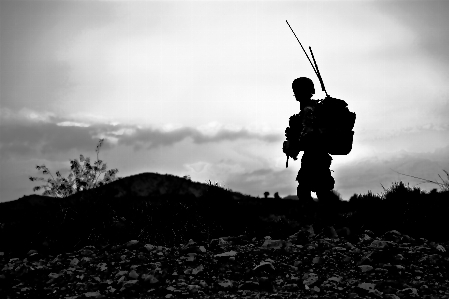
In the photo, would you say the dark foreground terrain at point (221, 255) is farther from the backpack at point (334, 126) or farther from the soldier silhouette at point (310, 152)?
the backpack at point (334, 126)

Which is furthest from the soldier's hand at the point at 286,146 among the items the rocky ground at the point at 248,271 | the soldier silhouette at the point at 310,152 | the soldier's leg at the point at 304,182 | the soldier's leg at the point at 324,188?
the rocky ground at the point at 248,271

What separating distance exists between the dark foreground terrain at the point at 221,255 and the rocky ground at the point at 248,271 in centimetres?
1

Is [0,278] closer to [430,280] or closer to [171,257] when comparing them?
[171,257]

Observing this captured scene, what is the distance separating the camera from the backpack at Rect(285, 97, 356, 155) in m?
6.94

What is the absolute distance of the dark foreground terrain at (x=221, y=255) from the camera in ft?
15.0

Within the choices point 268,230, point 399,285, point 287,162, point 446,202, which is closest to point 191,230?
point 268,230

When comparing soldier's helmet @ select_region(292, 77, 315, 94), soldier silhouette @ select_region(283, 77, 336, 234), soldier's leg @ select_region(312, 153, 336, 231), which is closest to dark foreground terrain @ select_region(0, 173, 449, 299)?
soldier's leg @ select_region(312, 153, 336, 231)

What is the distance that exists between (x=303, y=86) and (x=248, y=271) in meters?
3.57

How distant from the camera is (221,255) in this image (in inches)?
216

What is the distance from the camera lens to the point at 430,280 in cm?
462

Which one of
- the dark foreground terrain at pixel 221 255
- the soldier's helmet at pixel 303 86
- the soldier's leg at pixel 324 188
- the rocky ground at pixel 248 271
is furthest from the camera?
the soldier's helmet at pixel 303 86

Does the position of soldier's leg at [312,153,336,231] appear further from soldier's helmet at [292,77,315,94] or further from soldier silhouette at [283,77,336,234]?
soldier's helmet at [292,77,315,94]

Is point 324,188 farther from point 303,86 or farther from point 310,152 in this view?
point 303,86

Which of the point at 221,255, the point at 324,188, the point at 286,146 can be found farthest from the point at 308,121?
the point at 221,255
